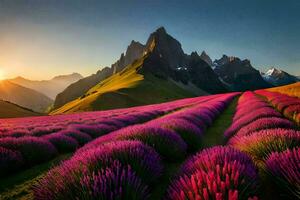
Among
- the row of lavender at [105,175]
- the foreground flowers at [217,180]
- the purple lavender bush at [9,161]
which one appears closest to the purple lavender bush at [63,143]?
the purple lavender bush at [9,161]

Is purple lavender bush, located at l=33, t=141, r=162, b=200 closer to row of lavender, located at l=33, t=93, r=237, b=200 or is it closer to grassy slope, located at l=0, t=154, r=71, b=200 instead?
row of lavender, located at l=33, t=93, r=237, b=200

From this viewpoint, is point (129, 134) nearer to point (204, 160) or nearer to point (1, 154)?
point (1, 154)

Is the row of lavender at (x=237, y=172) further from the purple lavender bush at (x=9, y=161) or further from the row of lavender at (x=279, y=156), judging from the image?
the purple lavender bush at (x=9, y=161)

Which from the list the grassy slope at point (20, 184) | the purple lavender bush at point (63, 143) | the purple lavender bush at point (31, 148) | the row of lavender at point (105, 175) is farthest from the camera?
the purple lavender bush at point (63, 143)

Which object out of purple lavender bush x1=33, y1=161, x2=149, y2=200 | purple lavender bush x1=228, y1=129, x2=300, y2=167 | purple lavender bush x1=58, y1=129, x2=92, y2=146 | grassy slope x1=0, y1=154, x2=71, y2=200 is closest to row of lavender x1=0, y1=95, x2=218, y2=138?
purple lavender bush x1=58, y1=129, x2=92, y2=146

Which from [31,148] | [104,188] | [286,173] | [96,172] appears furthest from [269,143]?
[31,148]

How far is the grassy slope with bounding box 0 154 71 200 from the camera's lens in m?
5.92

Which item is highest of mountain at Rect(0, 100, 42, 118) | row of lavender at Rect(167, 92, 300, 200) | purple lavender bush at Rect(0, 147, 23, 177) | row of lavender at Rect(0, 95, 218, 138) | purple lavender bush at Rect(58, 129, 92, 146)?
row of lavender at Rect(167, 92, 300, 200)

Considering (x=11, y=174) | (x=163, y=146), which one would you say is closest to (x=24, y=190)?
(x=11, y=174)

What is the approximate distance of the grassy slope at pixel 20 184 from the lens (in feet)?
19.4

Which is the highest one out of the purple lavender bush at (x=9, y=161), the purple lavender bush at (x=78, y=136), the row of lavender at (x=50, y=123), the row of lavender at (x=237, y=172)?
the row of lavender at (x=237, y=172)

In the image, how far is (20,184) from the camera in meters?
6.90

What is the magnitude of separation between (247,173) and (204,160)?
0.63 m

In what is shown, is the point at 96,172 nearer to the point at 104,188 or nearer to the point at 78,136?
the point at 104,188
